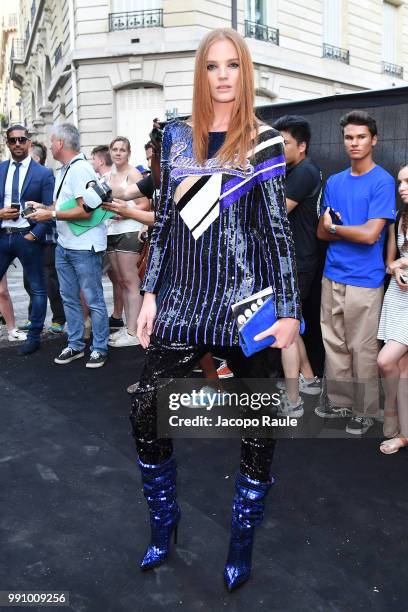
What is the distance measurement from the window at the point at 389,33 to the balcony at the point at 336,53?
225 cm

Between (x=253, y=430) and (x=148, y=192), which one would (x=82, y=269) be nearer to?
(x=148, y=192)

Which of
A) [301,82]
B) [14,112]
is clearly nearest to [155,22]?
[301,82]

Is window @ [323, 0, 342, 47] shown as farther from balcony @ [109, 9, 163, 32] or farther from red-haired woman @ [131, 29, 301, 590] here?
red-haired woman @ [131, 29, 301, 590]

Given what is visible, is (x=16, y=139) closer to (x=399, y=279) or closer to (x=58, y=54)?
(x=399, y=279)

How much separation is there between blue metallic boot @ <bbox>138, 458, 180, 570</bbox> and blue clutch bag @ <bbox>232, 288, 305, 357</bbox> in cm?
61

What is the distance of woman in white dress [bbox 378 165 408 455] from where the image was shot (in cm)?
327

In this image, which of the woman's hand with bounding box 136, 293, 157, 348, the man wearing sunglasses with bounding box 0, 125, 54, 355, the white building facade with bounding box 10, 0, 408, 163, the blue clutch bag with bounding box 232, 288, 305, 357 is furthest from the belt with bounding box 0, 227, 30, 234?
the white building facade with bounding box 10, 0, 408, 163

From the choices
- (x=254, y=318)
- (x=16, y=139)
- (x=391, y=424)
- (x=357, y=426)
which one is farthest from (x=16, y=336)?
(x=254, y=318)

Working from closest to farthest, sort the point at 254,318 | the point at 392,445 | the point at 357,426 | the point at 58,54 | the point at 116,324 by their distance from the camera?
the point at 254,318 < the point at 392,445 < the point at 357,426 < the point at 116,324 < the point at 58,54

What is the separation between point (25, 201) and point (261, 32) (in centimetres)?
1334

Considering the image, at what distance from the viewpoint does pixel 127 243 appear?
537cm

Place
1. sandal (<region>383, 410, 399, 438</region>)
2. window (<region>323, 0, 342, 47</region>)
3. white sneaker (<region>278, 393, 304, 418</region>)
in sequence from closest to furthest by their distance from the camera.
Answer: sandal (<region>383, 410, 399, 438</region>) → white sneaker (<region>278, 393, 304, 418</region>) → window (<region>323, 0, 342, 47</region>)

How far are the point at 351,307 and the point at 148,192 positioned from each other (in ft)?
6.03

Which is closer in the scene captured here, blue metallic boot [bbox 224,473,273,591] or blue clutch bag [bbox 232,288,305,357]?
blue clutch bag [bbox 232,288,305,357]
